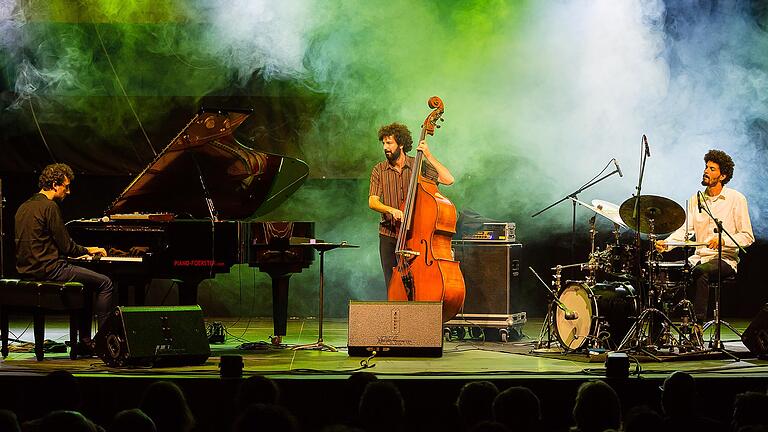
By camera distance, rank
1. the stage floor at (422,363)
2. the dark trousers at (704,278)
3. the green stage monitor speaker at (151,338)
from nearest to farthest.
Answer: the stage floor at (422,363) → the green stage monitor speaker at (151,338) → the dark trousers at (704,278)

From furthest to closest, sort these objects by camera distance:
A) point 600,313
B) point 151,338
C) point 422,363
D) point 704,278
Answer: point 704,278 < point 600,313 < point 422,363 < point 151,338

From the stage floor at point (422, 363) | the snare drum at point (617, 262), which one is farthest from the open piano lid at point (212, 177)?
the snare drum at point (617, 262)

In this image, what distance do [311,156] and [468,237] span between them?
8.07 feet

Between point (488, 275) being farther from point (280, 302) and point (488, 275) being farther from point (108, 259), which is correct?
point (108, 259)

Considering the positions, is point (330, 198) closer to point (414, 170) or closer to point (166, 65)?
point (166, 65)

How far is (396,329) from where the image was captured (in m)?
7.45

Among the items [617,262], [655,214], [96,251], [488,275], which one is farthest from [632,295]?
[96,251]

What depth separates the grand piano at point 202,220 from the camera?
7723mm

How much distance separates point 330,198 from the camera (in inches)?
456

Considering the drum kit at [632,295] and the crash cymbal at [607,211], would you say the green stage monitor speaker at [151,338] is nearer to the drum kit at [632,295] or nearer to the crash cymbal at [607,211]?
the drum kit at [632,295]

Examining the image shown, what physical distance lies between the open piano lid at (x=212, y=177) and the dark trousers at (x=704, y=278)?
3464 millimetres

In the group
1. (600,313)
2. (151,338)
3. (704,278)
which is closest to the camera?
(151,338)

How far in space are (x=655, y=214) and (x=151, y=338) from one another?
12.6 ft

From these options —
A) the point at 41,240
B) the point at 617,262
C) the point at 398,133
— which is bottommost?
the point at 617,262
